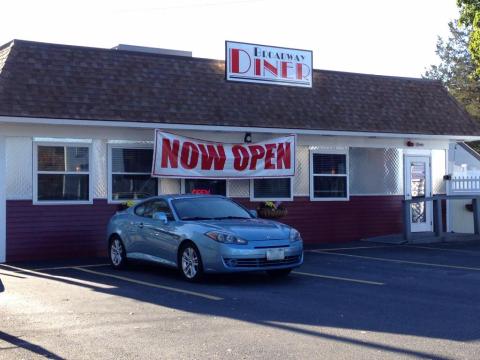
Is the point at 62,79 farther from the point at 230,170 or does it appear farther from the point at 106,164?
the point at 230,170

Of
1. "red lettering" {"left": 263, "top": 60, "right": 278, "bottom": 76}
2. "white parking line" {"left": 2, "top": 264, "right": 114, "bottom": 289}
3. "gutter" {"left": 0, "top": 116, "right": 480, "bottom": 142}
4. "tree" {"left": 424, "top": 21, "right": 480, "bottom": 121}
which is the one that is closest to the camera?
"white parking line" {"left": 2, "top": 264, "right": 114, "bottom": 289}

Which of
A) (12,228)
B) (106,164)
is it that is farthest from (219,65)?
(12,228)

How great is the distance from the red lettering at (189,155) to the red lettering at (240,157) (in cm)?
107

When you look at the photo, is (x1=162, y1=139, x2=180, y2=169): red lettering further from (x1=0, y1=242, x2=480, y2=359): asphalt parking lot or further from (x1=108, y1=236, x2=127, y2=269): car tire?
(x1=0, y1=242, x2=480, y2=359): asphalt parking lot

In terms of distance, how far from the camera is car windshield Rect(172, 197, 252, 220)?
12508 millimetres

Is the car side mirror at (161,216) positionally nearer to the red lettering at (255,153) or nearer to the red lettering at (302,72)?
the red lettering at (255,153)

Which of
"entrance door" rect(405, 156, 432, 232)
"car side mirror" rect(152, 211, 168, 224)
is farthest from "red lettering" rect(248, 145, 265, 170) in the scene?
"car side mirror" rect(152, 211, 168, 224)

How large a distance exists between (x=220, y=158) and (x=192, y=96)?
1605mm

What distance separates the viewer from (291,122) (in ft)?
60.0

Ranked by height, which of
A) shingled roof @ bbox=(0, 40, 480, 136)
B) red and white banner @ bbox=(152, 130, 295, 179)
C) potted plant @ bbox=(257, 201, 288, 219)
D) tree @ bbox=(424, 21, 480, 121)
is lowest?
potted plant @ bbox=(257, 201, 288, 219)

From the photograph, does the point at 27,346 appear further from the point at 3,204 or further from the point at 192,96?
the point at 192,96

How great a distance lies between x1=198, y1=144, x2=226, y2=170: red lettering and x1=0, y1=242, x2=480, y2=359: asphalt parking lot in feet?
13.2

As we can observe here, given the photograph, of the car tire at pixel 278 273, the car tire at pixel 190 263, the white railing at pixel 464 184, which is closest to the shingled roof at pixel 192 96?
the white railing at pixel 464 184

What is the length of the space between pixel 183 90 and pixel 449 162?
28.7ft
